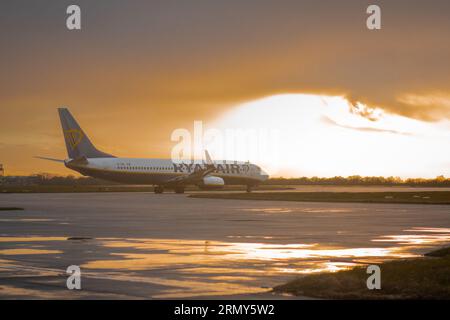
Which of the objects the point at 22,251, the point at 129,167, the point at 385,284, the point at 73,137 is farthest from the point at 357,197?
the point at 385,284

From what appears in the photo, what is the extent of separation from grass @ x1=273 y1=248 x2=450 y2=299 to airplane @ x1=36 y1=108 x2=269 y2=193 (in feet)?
267

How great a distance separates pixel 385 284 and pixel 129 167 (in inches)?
3322

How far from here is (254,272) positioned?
18500 millimetres

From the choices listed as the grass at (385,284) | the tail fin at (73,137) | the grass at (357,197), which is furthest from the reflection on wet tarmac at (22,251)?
the tail fin at (73,137)

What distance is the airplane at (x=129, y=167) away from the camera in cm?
9775

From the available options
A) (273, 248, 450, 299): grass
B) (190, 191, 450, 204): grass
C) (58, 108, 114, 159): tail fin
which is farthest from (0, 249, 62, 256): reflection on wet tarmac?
(58, 108, 114, 159): tail fin

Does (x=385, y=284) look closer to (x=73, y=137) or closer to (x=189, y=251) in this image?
(x=189, y=251)

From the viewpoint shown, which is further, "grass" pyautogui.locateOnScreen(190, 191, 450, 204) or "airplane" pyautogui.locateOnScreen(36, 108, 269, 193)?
"airplane" pyautogui.locateOnScreen(36, 108, 269, 193)

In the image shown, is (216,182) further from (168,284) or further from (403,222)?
(168,284)

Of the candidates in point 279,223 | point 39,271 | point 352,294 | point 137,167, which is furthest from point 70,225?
point 137,167

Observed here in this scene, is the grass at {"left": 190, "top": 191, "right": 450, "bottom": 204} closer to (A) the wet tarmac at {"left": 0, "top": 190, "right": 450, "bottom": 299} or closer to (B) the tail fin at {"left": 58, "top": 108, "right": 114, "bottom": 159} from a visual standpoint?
(B) the tail fin at {"left": 58, "top": 108, "right": 114, "bottom": 159}

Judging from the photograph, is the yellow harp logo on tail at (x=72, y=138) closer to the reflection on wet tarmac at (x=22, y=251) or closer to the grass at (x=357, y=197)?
the grass at (x=357, y=197)

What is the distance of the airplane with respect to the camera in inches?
3848

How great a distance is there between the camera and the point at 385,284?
16.1 metres
